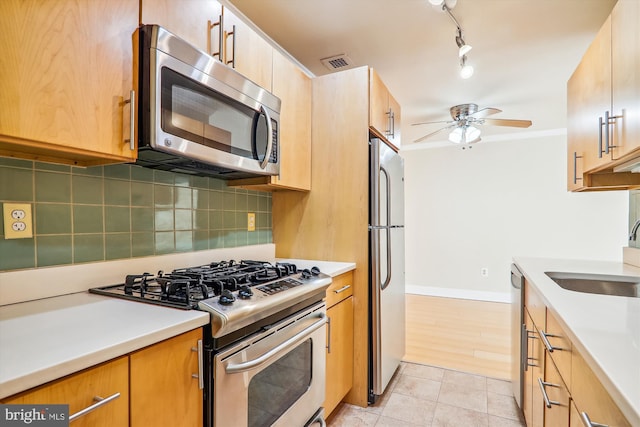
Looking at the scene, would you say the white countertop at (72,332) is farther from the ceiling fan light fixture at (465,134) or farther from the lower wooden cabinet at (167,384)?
the ceiling fan light fixture at (465,134)

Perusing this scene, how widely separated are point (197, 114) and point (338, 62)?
164 centimetres

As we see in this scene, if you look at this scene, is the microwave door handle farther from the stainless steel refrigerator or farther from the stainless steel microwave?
the stainless steel refrigerator

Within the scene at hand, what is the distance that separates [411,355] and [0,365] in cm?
277

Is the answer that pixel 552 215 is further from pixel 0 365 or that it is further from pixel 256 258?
pixel 0 365

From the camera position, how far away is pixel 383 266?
211cm

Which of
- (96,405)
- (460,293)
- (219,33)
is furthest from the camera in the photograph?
(460,293)

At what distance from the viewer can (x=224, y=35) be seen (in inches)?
58.0

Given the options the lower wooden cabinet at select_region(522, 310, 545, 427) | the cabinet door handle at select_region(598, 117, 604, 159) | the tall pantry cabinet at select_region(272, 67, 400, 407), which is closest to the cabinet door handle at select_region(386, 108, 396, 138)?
the tall pantry cabinet at select_region(272, 67, 400, 407)

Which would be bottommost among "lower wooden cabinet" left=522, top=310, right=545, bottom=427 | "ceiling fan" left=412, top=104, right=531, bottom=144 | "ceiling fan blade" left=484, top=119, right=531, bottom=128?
"lower wooden cabinet" left=522, top=310, right=545, bottom=427

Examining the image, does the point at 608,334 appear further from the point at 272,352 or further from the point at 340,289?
the point at 340,289

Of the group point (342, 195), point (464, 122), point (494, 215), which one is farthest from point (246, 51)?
point (494, 215)

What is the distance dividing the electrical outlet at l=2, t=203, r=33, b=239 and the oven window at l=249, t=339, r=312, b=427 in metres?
0.90

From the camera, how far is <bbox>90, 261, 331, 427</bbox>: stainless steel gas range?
38.9 inches

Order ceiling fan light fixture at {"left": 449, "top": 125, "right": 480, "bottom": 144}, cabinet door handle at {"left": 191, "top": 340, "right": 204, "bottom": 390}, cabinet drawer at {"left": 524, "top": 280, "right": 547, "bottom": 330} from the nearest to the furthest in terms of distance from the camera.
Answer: cabinet door handle at {"left": 191, "top": 340, "right": 204, "bottom": 390} → cabinet drawer at {"left": 524, "top": 280, "right": 547, "bottom": 330} → ceiling fan light fixture at {"left": 449, "top": 125, "right": 480, "bottom": 144}
